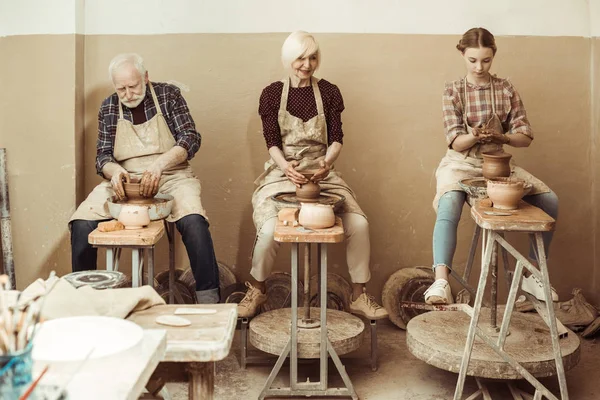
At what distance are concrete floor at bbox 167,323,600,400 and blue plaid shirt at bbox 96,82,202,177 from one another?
54.2 inches

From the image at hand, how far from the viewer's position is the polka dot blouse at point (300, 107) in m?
4.87

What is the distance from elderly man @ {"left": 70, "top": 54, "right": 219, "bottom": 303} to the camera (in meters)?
4.57

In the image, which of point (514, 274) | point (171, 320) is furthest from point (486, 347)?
point (171, 320)

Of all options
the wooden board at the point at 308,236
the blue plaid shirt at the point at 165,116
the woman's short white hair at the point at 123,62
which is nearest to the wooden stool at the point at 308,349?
the wooden board at the point at 308,236

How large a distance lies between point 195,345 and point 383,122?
3.49 meters

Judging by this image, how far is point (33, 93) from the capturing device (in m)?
5.07

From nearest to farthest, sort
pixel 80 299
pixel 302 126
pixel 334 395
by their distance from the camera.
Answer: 1. pixel 80 299
2. pixel 334 395
3. pixel 302 126

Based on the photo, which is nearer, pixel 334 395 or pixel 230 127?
pixel 334 395

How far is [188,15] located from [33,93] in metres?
1.15

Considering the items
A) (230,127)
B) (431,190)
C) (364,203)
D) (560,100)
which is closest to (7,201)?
(230,127)

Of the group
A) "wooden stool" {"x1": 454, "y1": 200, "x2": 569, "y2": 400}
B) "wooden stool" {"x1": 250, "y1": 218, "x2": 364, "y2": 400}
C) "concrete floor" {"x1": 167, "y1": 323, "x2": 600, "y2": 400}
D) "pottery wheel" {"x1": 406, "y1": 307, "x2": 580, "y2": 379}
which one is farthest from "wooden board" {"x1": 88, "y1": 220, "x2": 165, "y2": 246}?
"wooden stool" {"x1": 454, "y1": 200, "x2": 569, "y2": 400}

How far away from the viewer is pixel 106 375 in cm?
167

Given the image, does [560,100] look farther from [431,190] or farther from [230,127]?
[230,127]

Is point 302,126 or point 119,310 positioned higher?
point 302,126
